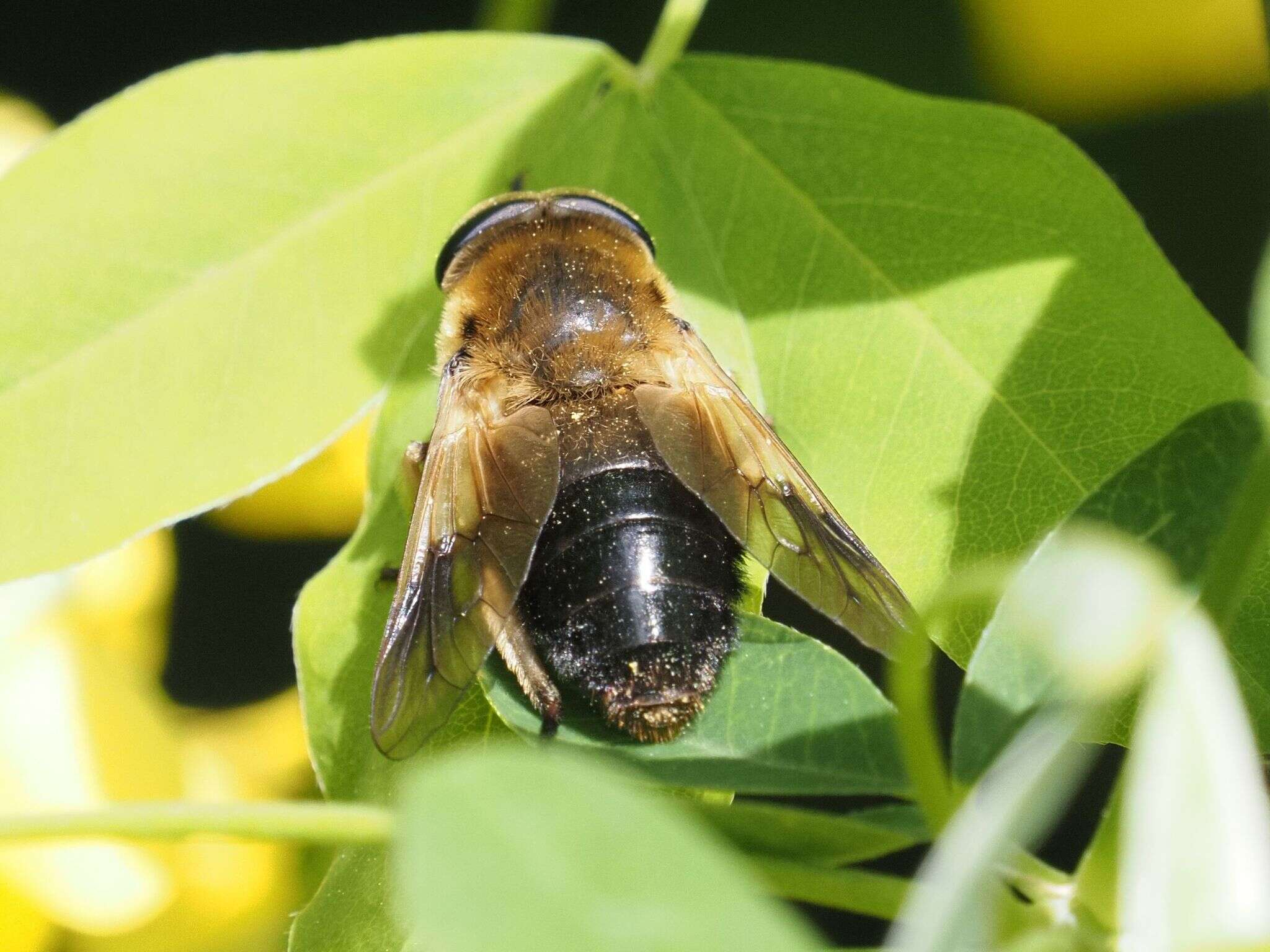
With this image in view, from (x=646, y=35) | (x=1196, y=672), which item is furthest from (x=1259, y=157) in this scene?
(x=1196, y=672)

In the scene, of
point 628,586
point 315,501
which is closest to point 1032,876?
point 628,586

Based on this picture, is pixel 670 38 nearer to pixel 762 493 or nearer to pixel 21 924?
pixel 762 493

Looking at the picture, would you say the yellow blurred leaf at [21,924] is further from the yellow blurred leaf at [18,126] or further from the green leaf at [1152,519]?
the green leaf at [1152,519]

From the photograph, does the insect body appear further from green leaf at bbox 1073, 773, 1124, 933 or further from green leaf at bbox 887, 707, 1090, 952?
green leaf at bbox 887, 707, 1090, 952

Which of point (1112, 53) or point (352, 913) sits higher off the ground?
point (1112, 53)

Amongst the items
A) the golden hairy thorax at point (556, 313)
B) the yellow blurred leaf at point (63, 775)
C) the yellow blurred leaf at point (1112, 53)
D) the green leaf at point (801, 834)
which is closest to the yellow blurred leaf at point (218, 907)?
the yellow blurred leaf at point (63, 775)

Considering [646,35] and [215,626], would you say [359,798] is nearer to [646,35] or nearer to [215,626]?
[215,626]
